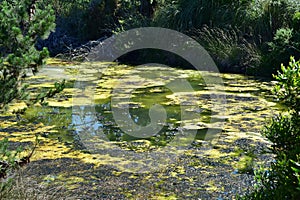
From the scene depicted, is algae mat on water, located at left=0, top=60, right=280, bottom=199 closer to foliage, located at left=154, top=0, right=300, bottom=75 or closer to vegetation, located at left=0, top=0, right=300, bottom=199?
vegetation, located at left=0, top=0, right=300, bottom=199

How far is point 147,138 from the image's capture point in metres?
4.61

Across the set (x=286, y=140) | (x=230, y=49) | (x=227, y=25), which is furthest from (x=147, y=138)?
(x=227, y=25)

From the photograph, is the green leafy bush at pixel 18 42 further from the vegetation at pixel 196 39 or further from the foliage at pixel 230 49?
the foliage at pixel 230 49

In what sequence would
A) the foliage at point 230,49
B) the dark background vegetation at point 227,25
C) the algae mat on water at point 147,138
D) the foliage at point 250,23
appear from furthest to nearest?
the foliage at point 230,49, the dark background vegetation at point 227,25, the foliage at point 250,23, the algae mat on water at point 147,138

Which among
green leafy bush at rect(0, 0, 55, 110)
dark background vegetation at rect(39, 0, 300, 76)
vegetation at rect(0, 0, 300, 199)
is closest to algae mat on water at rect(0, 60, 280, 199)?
vegetation at rect(0, 0, 300, 199)

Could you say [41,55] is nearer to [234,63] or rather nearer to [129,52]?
[234,63]

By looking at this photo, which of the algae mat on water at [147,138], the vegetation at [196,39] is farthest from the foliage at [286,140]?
the algae mat on water at [147,138]

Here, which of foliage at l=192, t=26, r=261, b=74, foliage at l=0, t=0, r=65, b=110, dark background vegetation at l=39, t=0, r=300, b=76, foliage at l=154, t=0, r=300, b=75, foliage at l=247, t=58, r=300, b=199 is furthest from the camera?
foliage at l=192, t=26, r=261, b=74

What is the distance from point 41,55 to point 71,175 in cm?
161

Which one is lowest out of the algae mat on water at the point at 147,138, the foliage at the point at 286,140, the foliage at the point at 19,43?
the algae mat on water at the point at 147,138

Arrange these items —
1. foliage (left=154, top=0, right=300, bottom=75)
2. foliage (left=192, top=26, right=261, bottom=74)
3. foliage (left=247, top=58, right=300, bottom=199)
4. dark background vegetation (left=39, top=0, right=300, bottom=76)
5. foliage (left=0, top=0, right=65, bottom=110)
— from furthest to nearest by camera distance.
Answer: foliage (left=192, top=26, right=261, bottom=74)
dark background vegetation (left=39, top=0, right=300, bottom=76)
foliage (left=154, top=0, right=300, bottom=75)
foliage (left=0, top=0, right=65, bottom=110)
foliage (left=247, top=58, right=300, bottom=199)

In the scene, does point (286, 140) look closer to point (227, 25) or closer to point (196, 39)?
point (227, 25)

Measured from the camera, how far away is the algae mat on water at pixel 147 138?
3377mm

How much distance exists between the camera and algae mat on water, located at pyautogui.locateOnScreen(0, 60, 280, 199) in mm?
3377
